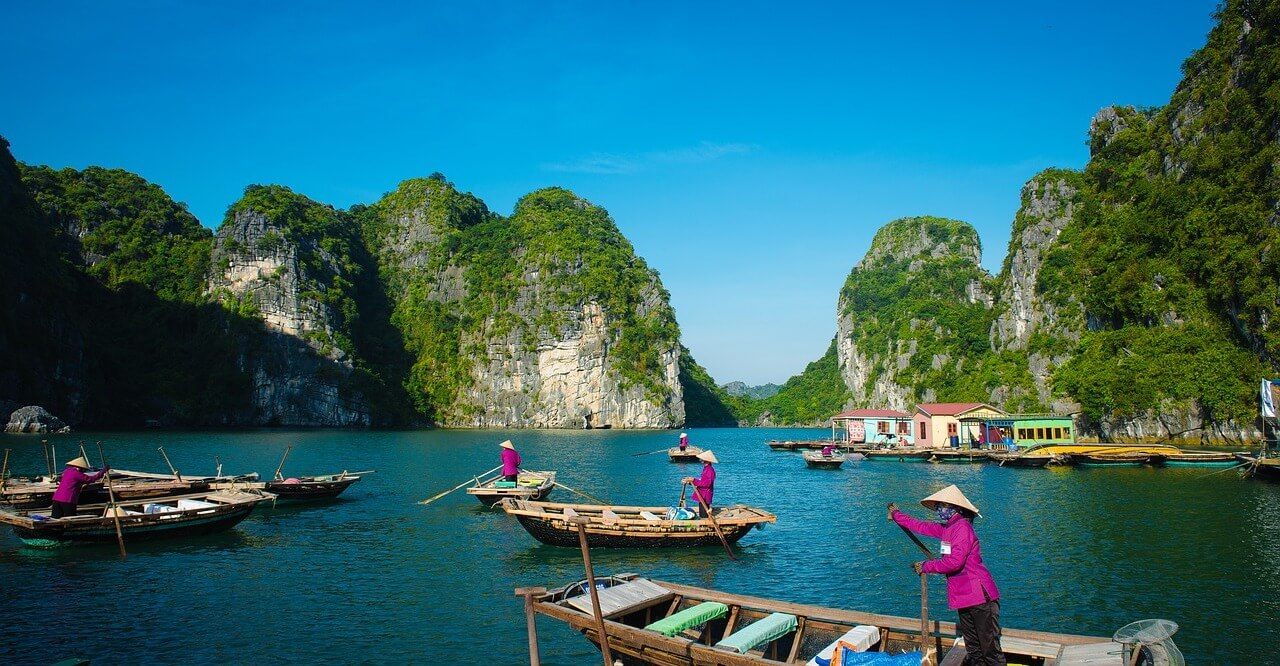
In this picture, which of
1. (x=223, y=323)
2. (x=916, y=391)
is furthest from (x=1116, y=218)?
(x=223, y=323)

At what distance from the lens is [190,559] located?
1758cm

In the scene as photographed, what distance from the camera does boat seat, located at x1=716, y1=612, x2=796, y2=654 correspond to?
8.20m

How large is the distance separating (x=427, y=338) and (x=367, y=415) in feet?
80.8

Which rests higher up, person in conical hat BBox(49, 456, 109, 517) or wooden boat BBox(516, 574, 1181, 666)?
person in conical hat BBox(49, 456, 109, 517)

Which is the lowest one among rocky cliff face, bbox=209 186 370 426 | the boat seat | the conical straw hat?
the boat seat

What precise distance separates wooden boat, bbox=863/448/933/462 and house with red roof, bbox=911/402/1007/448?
4.22 meters

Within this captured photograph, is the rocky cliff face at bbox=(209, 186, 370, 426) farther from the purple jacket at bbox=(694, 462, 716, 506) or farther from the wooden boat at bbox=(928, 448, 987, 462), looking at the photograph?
the purple jacket at bbox=(694, 462, 716, 506)

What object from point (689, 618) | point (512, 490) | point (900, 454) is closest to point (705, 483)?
point (512, 490)

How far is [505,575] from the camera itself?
1628cm

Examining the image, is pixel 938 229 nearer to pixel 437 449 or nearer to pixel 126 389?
pixel 437 449

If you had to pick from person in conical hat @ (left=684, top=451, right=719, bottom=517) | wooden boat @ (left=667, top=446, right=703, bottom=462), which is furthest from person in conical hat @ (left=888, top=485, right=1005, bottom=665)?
wooden boat @ (left=667, top=446, right=703, bottom=462)

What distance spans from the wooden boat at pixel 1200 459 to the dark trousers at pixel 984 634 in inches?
1597

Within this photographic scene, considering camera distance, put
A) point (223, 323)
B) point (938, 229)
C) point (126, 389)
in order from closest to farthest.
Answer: point (126, 389)
point (223, 323)
point (938, 229)

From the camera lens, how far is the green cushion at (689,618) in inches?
340
